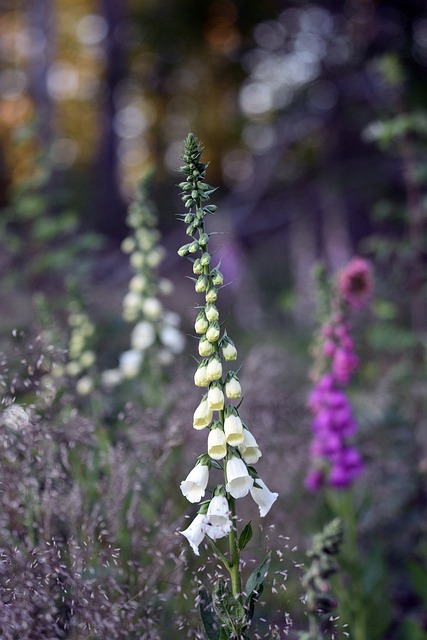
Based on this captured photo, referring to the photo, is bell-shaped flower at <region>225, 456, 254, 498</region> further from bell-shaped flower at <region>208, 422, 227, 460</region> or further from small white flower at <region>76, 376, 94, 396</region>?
small white flower at <region>76, 376, 94, 396</region>

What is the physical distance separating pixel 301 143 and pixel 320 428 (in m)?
8.33

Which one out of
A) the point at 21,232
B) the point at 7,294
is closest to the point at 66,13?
the point at 21,232

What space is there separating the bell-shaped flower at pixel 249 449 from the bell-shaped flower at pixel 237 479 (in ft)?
0.19

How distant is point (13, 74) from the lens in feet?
51.8

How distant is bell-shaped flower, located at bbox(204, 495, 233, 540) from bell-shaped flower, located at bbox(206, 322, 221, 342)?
1.25 feet

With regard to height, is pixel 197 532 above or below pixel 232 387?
below

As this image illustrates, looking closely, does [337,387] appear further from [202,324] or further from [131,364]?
[202,324]

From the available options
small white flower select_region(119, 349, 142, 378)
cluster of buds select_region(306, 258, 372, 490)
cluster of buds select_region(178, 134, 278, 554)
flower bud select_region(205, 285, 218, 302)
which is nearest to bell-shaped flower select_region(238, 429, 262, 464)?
cluster of buds select_region(178, 134, 278, 554)

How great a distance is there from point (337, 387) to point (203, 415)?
4.50 feet

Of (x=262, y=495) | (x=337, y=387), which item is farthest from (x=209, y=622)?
(x=337, y=387)

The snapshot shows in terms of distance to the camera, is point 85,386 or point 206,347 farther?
point 85,386

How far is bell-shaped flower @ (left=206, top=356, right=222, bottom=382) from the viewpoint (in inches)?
62.9

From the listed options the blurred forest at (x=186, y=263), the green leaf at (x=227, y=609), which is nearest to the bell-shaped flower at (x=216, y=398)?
the blurred forest at (x=186, y=263)

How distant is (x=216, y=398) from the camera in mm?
1589
